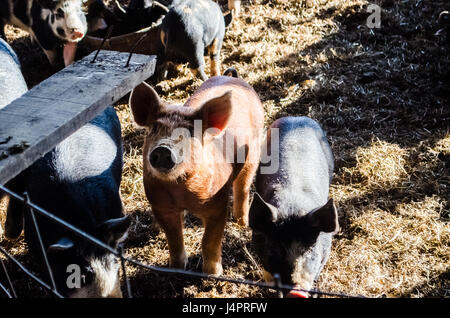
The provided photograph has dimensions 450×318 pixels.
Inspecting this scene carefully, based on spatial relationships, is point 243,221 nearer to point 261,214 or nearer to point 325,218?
point 261,214

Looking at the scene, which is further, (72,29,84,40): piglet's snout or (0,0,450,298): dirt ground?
(72,29,84,40): piglet's snout

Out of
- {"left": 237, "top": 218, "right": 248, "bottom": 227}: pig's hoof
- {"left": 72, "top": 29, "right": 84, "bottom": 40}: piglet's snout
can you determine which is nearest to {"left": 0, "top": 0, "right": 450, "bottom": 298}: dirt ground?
{"left": 237, "top": 218, "right": 248, "bottom": 227}: pig's hoof

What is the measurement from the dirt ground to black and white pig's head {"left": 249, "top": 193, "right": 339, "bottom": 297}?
1.79ft

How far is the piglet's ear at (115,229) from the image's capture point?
2.14 m

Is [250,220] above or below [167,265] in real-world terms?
above

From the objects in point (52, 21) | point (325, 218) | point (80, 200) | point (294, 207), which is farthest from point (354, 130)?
point (52, 21)

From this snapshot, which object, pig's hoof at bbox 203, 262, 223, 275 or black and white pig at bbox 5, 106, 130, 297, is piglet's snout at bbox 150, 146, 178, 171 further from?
pig's hoof at bbox 203, 262, 223, 275

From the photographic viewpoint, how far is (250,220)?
2.40 m

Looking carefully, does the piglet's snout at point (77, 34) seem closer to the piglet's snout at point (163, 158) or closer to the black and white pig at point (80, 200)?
the black and white pig at point (80, 200)

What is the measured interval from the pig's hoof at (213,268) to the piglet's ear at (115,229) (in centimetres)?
83

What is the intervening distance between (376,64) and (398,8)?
5.67 feet

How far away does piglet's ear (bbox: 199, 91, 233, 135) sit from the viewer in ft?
7.45

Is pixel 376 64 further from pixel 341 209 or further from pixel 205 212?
pixel 205 212
